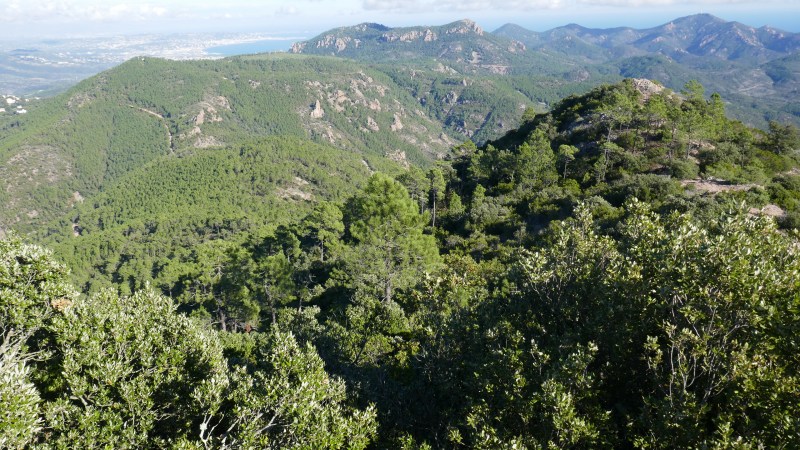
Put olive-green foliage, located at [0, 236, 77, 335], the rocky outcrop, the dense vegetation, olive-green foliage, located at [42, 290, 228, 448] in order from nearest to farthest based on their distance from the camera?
the dense vegetation
olive-green foliage, located at [42, 290, 228, 448]
olive-green foliage, located at [0, 236, 77, 335]
the rocky outcrop

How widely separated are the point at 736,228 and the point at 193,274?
76.3m

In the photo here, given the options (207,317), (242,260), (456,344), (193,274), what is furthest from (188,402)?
(193,274)

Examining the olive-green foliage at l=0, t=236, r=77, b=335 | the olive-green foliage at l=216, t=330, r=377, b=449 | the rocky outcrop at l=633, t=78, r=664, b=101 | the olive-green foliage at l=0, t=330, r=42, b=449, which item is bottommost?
the olive-green foliage at l=216, t=330, r=377, b=449

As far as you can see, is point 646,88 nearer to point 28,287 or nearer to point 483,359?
point 483,359

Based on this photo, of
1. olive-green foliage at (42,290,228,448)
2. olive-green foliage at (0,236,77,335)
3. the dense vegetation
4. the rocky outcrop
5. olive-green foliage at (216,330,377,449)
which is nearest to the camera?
the dense vegetation

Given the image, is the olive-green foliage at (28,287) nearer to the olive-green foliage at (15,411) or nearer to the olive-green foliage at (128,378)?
the olive-green foliage at (128,378)

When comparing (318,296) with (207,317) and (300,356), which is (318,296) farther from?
(300,356)

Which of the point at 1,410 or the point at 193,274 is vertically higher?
the point at 1,410


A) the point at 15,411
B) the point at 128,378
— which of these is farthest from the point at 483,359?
the point at 15,411

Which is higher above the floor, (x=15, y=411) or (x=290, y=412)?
(x=15, y=411)

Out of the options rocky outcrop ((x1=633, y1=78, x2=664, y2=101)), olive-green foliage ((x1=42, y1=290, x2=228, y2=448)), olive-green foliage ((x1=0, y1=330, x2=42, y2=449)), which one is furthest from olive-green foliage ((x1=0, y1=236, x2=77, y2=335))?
rocky outcrop ((x1=633, y1=78, x2=664, y2=101))

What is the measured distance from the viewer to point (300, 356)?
1539 centimetres

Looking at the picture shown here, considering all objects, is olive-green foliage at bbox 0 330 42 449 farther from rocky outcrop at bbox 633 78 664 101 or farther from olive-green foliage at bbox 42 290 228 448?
rocky outcrop at bbox 633 78 664 101

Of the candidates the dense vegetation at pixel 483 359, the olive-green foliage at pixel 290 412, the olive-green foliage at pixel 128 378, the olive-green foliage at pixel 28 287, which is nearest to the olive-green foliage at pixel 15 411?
the dense vegetation at pixel 483 359
